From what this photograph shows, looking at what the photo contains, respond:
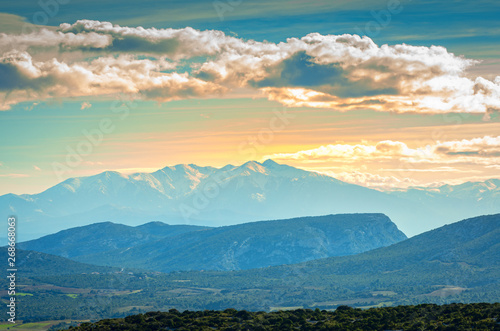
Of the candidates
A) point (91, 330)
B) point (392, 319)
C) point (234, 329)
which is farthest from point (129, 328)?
point (392, 319)

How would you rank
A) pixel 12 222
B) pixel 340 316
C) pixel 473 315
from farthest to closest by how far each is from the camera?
pixel 12 222 < pixel 340 316 < pixel 473 315

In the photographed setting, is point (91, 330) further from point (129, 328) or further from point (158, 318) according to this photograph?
point (158, 318)

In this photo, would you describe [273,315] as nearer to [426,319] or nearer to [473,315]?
[426,319]

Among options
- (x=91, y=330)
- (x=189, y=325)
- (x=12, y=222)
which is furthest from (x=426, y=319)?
(x=12, y=222)

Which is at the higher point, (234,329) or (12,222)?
(12,222)

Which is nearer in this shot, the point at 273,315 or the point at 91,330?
the point at 91,330

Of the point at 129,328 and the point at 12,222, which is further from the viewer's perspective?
the point at 12,222

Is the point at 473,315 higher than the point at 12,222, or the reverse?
the point at 12,222

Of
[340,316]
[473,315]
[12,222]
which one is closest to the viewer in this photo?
[473,315]

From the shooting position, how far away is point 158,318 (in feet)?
384

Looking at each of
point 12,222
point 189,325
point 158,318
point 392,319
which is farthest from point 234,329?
point 12,222

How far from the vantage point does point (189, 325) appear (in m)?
110

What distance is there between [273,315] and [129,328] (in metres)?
27.7

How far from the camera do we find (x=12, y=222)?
463 feet
